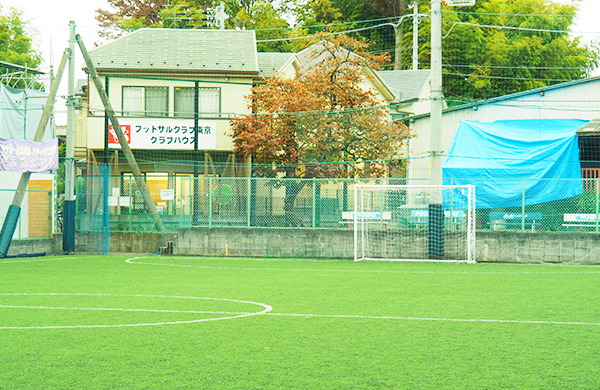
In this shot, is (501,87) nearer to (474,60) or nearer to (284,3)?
(474,60)

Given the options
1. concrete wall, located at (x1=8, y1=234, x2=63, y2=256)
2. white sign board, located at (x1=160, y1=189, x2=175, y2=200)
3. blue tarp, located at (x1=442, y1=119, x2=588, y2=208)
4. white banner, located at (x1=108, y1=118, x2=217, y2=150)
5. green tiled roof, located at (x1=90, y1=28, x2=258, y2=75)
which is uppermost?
green tiled roof, located at (x1=90, y1=28, x2=258, y2=75)

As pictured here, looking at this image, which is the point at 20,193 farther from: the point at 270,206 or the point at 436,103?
the point at 436,103

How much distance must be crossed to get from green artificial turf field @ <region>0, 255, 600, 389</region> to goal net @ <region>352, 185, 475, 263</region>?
4.17m

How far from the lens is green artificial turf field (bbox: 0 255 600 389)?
240 inches

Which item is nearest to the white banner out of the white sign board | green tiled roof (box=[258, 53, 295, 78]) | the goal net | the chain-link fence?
green tiled roof (box=[258, 53, 295, 78])

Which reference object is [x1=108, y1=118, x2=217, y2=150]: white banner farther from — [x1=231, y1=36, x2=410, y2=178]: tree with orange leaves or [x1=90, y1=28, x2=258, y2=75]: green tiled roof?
[x1=90, y1=28, x2=258, y2=75]: green tiled roof

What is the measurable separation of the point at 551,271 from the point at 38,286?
1144 cm

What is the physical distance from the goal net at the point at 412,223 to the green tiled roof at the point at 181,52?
12.6 meters

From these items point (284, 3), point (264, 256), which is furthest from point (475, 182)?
point (284, 3)

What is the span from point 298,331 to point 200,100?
22.9 metres

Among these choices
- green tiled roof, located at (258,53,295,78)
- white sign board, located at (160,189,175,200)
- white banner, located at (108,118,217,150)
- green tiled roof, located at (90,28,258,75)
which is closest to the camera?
white sign board, located at (160,189,175,200)

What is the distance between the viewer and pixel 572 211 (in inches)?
754

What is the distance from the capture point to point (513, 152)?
23703mm

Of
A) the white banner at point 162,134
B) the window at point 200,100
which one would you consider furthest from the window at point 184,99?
the white banner at point 162,134
